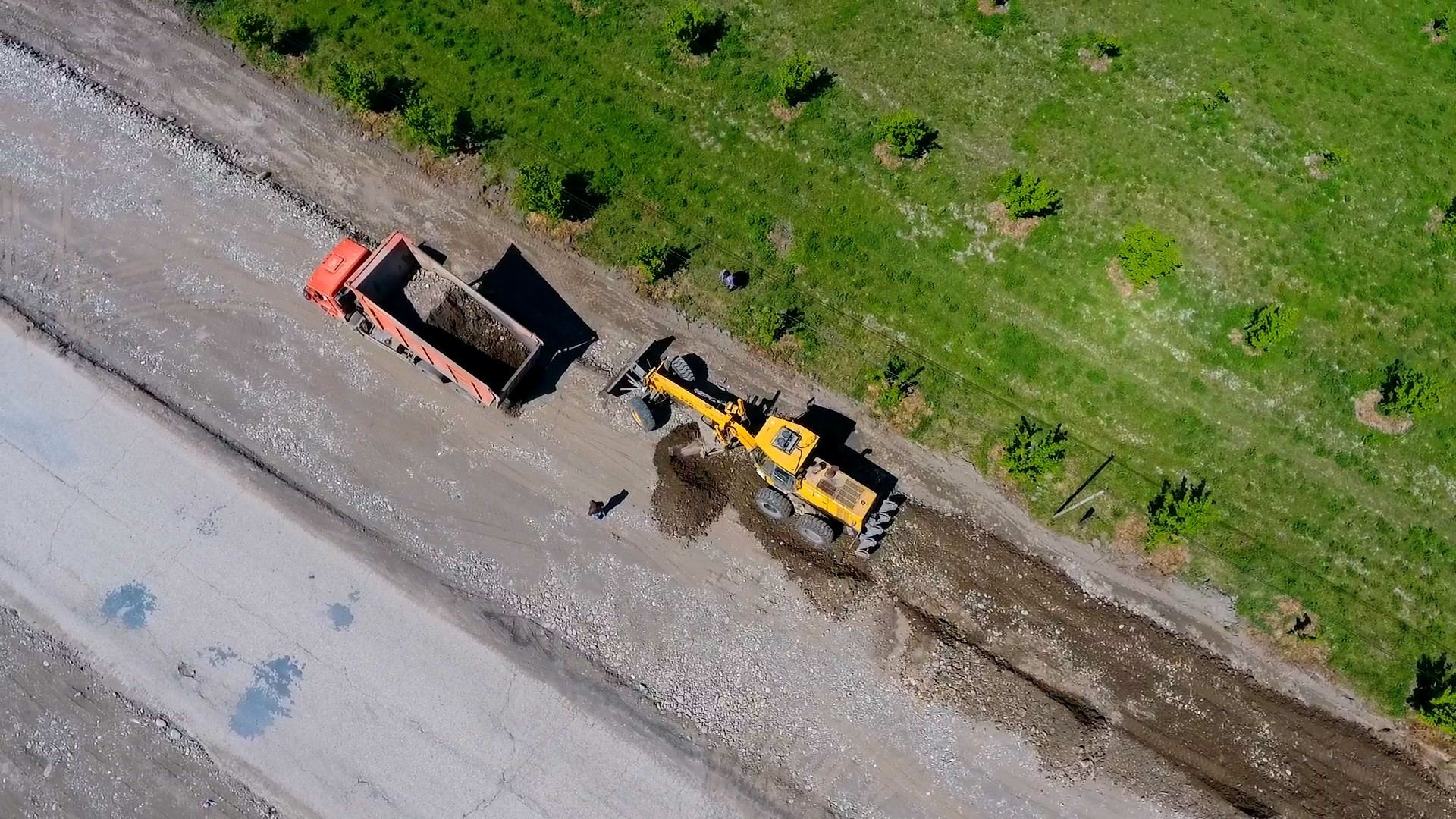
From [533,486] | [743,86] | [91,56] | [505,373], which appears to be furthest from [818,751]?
[91,56]

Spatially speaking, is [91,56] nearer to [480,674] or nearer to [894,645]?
[480,674]

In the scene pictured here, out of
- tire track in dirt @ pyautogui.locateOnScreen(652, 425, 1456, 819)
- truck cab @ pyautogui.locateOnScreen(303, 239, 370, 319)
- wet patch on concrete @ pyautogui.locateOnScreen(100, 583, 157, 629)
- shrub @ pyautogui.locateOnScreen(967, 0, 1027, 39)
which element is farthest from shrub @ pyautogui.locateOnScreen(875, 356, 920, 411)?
wet patch on concrete @ pyautogui.locateOnScreen(100, 583, 157, 629)

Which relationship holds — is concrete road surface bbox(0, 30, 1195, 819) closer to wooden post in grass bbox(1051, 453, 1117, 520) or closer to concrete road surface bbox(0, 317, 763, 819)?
concrete road surface bbox(0, 317, 763, 819)

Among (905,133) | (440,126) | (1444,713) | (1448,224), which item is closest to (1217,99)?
(1448,224)

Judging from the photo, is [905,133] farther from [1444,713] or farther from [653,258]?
[1444,713]

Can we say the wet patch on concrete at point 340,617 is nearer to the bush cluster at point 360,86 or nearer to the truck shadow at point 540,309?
the truck shadow at point 540,309

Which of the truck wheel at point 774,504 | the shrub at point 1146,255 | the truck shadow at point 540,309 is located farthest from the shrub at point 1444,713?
the truck shadow at point 540,309
